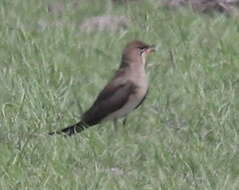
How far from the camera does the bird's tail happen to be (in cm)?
1042

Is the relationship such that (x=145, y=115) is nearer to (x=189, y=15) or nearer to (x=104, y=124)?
(x=104, y=124)

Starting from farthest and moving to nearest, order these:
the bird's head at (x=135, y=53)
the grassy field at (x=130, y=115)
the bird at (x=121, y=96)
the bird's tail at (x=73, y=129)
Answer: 1. the bird's head at (x=135, y=53)
2. the bird at (x=121, y=96)
3. the bird's tail at (x=73, y=129)
4. the grassy field at (x=130, y=115)

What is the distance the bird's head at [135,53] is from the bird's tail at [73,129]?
962 millimetres

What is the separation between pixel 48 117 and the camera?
10.9m

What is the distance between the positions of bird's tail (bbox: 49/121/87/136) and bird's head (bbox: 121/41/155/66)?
962 mm

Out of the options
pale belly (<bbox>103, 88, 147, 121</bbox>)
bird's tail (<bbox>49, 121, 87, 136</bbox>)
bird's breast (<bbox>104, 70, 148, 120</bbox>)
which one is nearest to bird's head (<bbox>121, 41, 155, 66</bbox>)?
bird's breast (<bbox>104, 70, 148, 120</bbox>)

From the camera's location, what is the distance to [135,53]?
37.5 feet

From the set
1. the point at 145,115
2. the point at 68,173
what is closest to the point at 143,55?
the point at 145,115

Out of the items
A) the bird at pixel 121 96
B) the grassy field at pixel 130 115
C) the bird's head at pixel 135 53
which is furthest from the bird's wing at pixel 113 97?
the bird's head at pixel 135 53

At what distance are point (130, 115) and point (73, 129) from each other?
108cm

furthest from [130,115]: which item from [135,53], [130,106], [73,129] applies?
[73,129]

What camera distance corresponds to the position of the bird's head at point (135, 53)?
11352 millimetres

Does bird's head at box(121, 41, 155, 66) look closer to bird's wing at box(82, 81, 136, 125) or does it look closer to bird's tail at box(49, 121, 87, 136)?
bird's wing at box(82, 81, 136, 125)

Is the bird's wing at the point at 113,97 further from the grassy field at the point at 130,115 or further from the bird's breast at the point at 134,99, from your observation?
the grassy field at the point at 130,115
